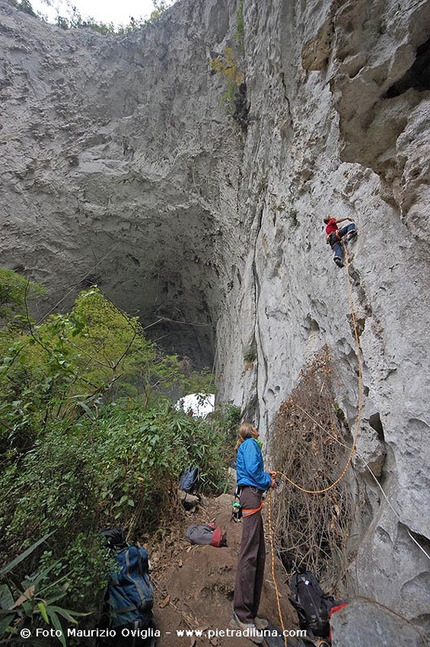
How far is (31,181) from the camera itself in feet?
33.4

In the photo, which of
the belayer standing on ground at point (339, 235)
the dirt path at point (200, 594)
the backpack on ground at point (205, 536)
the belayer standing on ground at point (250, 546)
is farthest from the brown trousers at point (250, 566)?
the belayer standing on ground at point (339, 235)

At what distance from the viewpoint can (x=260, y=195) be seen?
6.84 meters

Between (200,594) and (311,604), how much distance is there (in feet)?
3.16

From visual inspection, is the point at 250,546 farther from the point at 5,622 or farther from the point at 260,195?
the point at 260,195

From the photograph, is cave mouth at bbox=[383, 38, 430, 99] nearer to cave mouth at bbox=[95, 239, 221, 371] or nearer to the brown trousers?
the brown trousers

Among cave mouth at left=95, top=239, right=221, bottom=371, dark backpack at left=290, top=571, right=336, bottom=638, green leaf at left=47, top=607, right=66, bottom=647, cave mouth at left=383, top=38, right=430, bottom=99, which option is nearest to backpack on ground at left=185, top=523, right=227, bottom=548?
dark backpack at left=290, top=571, right=336, bottom=638

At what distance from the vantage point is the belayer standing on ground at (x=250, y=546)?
2359 mm

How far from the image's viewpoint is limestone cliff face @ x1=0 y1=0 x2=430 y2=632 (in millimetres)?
1982

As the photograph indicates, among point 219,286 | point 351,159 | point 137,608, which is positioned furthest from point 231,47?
A: point 137,608

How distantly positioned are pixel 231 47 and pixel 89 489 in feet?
34.4

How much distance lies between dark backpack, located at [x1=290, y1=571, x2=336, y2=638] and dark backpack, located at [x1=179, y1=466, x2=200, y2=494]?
184cm

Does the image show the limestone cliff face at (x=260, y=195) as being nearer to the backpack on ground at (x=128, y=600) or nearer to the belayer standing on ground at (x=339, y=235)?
the belayer standing on ground at (x=339, y=235)

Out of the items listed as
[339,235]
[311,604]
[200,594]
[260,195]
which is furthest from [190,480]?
[260,195]

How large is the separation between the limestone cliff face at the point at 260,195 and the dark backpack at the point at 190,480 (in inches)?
58.8
